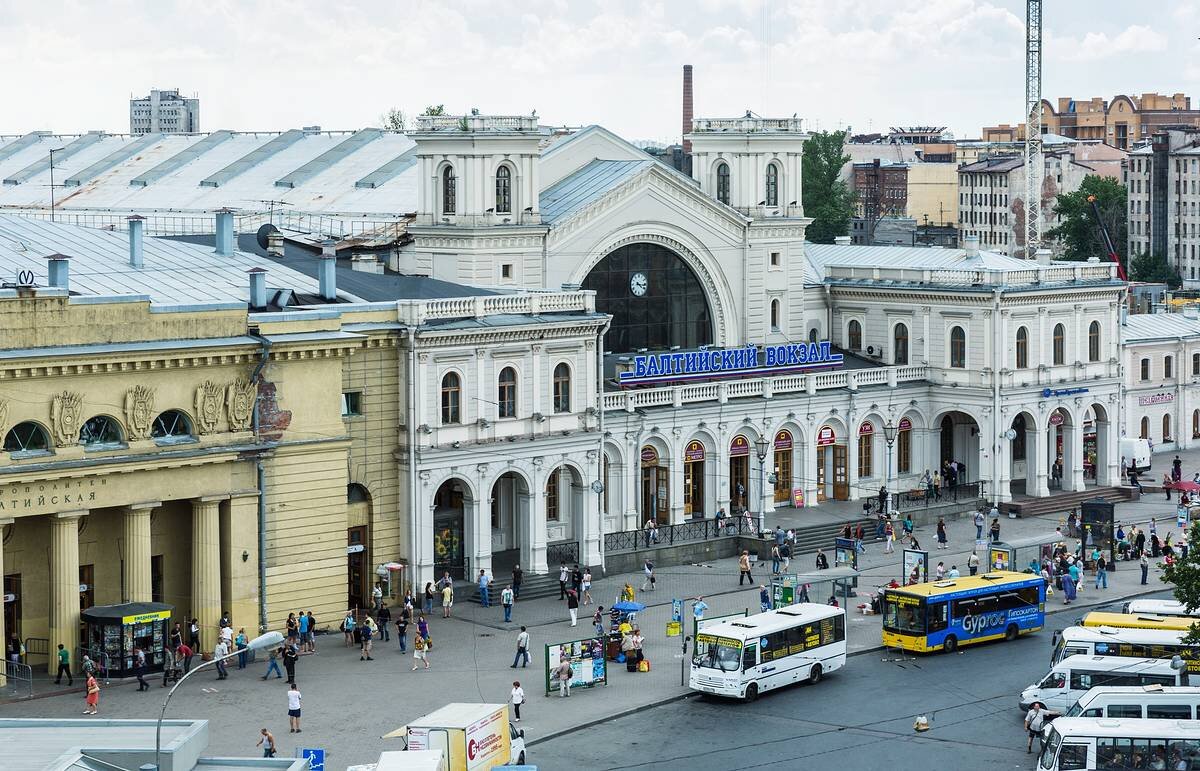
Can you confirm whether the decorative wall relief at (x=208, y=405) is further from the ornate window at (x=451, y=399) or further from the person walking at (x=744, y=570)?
the person walking at (x=744, y=570)

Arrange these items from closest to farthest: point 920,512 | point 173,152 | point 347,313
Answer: point 347,313 < point 920,512 < point 173,152

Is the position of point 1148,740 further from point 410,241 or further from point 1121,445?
point 1121,445

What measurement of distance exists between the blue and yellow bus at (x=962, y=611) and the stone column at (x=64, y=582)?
24.1 m

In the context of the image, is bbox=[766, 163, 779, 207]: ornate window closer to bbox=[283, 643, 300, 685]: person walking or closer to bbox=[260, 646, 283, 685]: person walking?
bbox=[260, 646, 283, 685]: person walking

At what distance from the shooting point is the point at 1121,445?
9725cm

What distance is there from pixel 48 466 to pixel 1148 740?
1191 inches

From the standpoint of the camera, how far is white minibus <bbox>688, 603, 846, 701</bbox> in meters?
57.2

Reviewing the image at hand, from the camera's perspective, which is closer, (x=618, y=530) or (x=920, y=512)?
(x=618, y=530)

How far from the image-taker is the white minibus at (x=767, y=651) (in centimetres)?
5719

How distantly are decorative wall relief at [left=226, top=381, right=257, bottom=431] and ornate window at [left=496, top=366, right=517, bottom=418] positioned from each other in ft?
37.6

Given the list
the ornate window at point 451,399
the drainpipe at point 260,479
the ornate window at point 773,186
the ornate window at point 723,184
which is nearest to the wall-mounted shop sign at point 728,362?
the ornate window at point 773,186

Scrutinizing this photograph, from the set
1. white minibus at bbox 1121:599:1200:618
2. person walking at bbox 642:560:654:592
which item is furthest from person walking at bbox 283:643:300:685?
white minibus at bbox 1121:599:1200:618

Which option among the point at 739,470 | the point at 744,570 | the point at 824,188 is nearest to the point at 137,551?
the point at 744,570

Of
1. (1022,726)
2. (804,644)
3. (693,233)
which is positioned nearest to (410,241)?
(693,233)
